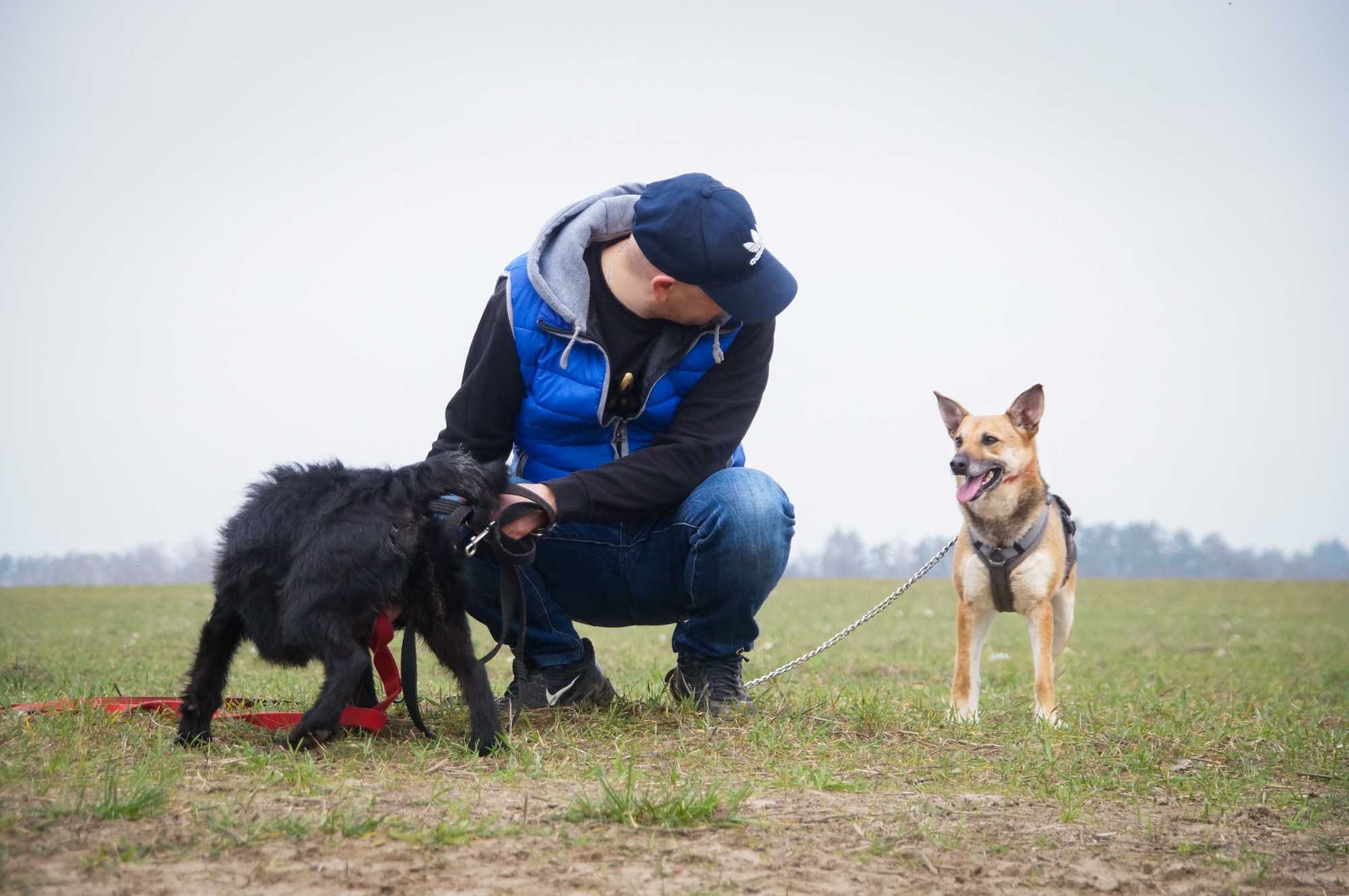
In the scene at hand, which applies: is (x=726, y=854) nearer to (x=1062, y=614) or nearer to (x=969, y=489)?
(x=969, y=489)

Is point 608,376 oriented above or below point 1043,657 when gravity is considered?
above

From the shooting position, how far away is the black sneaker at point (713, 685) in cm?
424

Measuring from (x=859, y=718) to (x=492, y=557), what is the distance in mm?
1478

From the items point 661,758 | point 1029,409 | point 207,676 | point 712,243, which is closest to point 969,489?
point 1029,409

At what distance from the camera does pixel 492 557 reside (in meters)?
4.17

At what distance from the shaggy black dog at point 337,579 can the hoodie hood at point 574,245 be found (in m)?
0.69

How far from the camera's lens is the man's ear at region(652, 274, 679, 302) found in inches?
149

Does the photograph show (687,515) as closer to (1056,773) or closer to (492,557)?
(492,557)

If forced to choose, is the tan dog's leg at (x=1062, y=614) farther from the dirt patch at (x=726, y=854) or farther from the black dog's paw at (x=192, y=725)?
the black dog's paw at (x=192, y=725)

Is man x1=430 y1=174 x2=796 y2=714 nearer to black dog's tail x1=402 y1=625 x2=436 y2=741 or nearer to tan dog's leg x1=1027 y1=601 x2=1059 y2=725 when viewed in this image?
black dog's tail x1=402 y1=625 x2=436 y2=741

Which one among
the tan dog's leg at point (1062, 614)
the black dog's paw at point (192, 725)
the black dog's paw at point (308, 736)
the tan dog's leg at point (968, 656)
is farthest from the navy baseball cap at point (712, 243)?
the tan dog's leg at point (1062, 614)

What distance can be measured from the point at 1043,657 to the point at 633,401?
2450 millimetres

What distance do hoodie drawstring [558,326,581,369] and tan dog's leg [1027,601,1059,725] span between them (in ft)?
8.42

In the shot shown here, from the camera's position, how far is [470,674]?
3.41m
